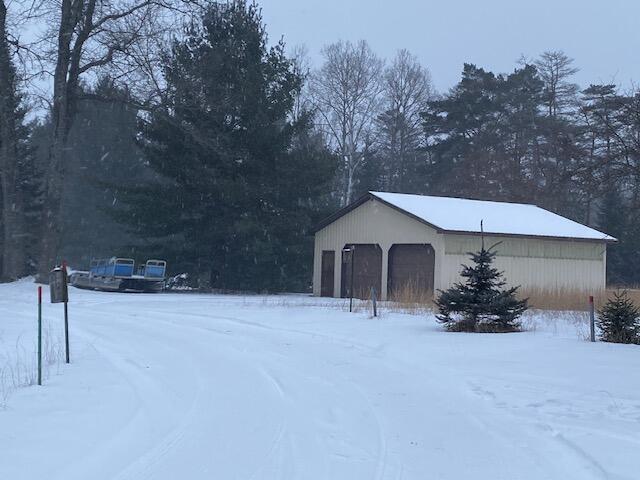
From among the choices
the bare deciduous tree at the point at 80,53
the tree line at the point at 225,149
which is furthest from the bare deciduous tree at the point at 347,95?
the bare deciduous tree at the point at 80,53

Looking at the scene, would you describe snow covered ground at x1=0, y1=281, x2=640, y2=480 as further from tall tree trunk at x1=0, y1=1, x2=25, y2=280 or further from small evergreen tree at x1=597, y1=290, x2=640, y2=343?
tall tree trunk at x1=0, y1=1, x2=25, y2=280

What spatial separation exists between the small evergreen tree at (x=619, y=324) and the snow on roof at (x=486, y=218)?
16539 millimetres

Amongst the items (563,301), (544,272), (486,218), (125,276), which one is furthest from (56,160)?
(563,301)

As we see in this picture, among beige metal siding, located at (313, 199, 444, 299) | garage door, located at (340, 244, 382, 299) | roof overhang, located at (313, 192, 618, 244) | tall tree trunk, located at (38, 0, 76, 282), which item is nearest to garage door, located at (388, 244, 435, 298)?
beige metal siding, located at (313, 199, 444, 299)

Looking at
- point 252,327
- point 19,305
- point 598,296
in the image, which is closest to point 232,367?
point 252,327

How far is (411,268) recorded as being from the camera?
3631cm

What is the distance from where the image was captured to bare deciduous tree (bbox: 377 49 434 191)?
62.9 metres

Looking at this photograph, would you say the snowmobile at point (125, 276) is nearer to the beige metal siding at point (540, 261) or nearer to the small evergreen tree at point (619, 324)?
the beige metal siding at point (540, 261)

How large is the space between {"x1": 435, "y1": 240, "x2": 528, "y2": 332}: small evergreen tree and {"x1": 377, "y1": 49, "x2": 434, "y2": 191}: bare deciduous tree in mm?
42865

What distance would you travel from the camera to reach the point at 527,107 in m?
64.1

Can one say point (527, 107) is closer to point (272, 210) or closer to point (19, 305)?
point (272, 210)

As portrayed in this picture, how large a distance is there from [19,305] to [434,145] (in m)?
41.5

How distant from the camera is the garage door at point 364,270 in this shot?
38.2m

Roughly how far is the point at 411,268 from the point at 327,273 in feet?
→ 20.1
